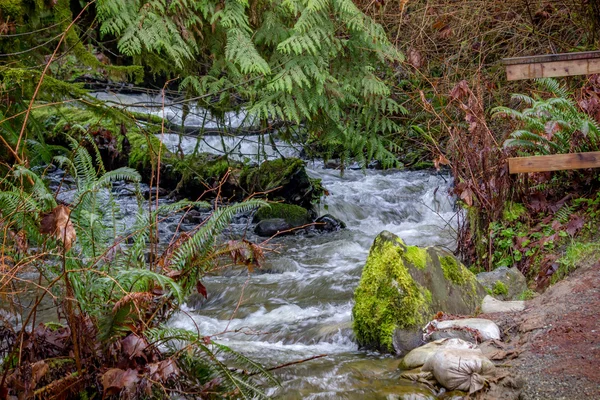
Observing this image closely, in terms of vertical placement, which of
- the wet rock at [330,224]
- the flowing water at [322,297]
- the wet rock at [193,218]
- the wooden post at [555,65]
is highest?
the wooden post at [555,65]

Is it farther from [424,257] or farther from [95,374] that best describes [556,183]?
[95,374]

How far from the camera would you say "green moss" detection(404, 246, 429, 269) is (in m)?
5.23

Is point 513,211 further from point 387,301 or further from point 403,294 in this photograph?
point 387,301

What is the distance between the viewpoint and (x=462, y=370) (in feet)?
13.0

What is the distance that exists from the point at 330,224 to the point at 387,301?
533 cm

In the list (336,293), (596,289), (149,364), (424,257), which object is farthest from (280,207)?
(149,364)

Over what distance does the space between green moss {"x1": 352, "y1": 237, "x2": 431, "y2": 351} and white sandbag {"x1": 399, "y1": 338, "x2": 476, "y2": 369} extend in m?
0.31

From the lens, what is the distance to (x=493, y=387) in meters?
3.85

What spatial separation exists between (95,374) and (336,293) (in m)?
3.95

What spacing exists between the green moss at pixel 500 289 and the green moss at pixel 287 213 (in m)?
4.71

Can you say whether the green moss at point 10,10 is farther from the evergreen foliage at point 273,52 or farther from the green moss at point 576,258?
the green moss at point 576,258

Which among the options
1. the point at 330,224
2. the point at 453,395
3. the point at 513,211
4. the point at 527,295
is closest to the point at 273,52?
the point at 330,224

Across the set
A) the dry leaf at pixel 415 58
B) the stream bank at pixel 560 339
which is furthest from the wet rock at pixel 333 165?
the stream bank at pixel 560 339

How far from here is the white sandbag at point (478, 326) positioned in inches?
183
